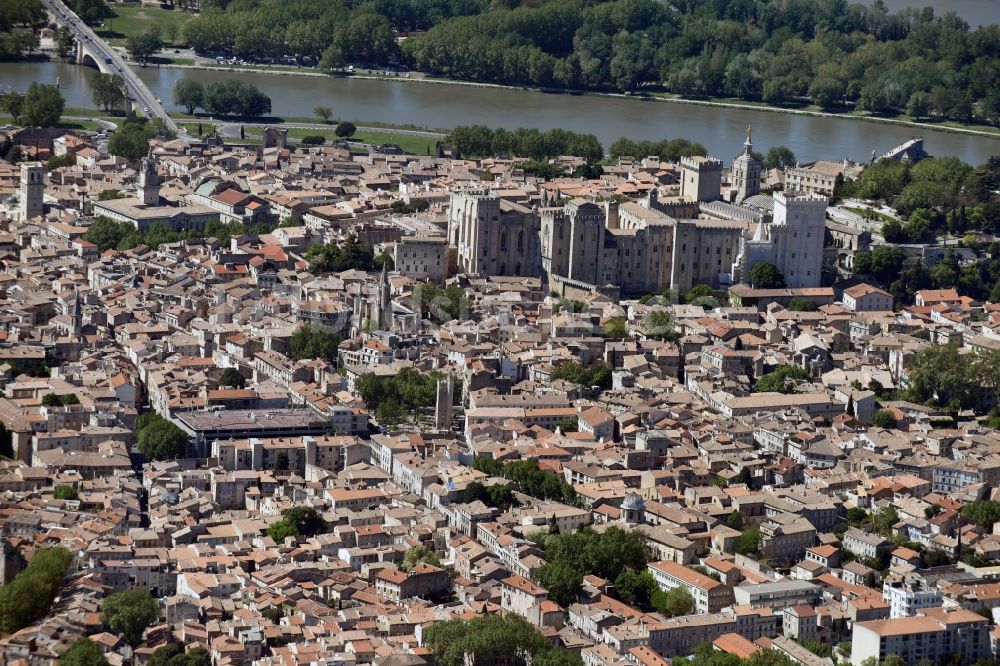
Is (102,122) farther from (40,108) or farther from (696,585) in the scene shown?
(696,585)

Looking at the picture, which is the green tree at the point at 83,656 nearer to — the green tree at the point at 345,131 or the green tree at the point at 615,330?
the green tree at the point at 615,330

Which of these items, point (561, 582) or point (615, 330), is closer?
point (561, 582)

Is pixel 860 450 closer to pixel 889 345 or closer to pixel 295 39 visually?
pixel 889 345

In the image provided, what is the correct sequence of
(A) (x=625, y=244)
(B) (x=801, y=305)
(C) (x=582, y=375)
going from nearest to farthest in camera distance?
(C) (x=582, y=375) < (B) (x=801, y=305) < (A) (x=625, y=244)

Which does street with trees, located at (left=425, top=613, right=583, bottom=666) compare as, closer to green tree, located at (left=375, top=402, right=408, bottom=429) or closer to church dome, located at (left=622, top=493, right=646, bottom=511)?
church dome, located at (left=622, top=493, right=646, bottom=511)

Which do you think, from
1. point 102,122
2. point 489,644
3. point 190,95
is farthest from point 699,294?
point 190,95

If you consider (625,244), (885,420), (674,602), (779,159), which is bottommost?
(674,602)

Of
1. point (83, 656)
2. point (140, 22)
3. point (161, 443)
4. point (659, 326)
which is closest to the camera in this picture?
point (83, 656)

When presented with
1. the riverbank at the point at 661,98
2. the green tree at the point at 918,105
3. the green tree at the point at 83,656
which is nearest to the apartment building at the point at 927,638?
the green tree at the point at 83,656

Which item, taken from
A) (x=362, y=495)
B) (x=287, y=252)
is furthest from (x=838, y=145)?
(x=362, y=495)
